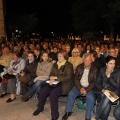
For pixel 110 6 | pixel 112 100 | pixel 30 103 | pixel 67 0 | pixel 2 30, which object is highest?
pixel 67 0

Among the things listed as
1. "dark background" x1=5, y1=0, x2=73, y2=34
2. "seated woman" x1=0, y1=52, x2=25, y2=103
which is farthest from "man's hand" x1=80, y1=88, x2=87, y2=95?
"dark background" x1=5, y1=0, x2=73, y2=34

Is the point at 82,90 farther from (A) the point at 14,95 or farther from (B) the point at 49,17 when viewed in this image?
(B) the point at 49,17

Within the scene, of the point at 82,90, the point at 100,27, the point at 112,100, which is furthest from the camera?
the point at 100,27

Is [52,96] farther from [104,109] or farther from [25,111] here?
[104,109]

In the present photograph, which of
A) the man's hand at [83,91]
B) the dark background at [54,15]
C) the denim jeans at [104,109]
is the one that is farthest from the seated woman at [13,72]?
the dark background at [54,15]

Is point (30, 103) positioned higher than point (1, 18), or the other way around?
point (1, 18)

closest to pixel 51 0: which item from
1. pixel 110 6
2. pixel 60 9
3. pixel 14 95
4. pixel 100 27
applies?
pixel 60 9

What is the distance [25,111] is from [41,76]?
1.08 meters

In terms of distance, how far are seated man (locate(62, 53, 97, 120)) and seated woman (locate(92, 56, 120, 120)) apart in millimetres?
214

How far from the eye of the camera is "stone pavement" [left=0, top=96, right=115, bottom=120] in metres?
5.86

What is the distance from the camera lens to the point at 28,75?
23.2 feet

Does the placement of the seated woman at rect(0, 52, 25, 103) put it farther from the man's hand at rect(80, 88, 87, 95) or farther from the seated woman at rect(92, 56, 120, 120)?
the seated woman at rect(92, 56, 120, 120)

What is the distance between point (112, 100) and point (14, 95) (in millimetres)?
3308

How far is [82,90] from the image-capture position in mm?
5691
